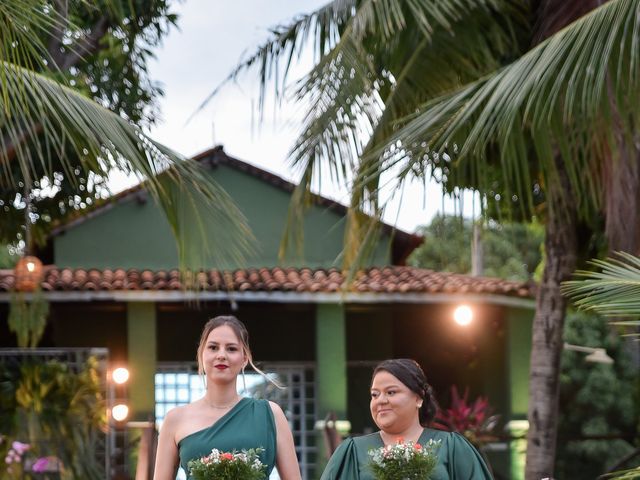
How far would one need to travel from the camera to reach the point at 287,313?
18.9 meters

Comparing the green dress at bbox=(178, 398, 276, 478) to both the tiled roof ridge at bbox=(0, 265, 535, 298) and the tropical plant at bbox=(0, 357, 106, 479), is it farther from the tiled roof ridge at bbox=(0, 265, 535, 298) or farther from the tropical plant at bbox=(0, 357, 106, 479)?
the tiled roof ridge at bbox=(0, 265, 535, 298)

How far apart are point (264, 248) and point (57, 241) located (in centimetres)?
285

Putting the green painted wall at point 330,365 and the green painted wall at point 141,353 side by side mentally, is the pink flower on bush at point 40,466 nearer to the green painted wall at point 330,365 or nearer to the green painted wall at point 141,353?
the green painted wall at point 141,353

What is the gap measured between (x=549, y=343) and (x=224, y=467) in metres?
7.50

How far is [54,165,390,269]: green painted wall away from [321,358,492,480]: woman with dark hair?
12765 millimetres

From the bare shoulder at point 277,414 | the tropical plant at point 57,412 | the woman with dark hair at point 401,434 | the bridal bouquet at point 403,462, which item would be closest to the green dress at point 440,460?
the woman with dark hair at point 401,434

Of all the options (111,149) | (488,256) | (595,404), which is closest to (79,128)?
(111,149)

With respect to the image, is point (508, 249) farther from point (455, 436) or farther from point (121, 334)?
point (455, 436)

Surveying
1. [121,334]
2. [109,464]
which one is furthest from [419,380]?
[121,334]

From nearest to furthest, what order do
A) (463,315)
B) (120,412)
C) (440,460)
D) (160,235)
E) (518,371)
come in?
(440,460), (120,412), (463,315), (518,371), (160,235)

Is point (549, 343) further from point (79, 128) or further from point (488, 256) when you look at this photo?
point (488, 256)

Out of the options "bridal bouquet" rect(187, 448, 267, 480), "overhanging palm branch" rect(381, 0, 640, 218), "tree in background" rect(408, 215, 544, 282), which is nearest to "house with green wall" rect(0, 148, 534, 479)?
"overhanging palm branch" rect(381, 0, 640, 218)

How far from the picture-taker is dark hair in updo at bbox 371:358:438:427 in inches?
209

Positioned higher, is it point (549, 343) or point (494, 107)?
point (494, 107)
